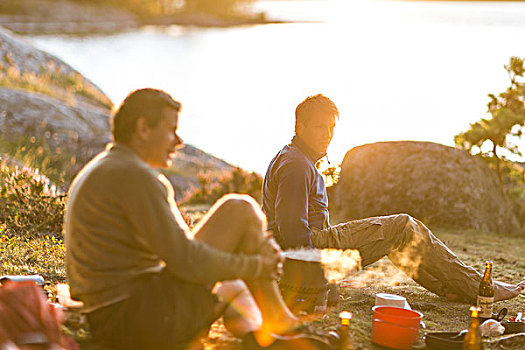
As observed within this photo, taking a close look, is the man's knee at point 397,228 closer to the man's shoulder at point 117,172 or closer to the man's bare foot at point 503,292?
the man's bare foot at point 503,292

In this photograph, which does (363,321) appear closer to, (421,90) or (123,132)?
(123,132)

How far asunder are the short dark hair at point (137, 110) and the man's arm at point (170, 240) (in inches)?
12.4

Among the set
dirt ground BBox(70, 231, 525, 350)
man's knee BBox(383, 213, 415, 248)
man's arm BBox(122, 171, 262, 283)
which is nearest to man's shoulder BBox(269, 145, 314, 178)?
man's knee BBox(383, 213, 415, 248)

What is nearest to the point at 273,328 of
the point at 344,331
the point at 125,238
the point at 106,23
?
the point at 344,331

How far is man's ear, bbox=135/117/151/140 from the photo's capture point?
362cm

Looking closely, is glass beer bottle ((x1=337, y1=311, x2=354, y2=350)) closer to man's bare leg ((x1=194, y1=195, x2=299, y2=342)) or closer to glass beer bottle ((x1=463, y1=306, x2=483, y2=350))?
man's bare leg ((x1=194, y1=195, x2=299, y2=342))

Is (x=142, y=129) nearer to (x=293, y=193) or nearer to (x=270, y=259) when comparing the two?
(x=270, y=259)

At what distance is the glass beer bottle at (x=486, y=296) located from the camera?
5.58 meters

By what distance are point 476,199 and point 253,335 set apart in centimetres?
802

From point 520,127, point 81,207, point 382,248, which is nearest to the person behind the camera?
point 81,207

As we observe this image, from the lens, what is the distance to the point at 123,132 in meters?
3.64

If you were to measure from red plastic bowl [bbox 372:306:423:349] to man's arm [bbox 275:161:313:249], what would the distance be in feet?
2.57

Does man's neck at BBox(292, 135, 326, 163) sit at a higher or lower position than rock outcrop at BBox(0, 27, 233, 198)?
higher

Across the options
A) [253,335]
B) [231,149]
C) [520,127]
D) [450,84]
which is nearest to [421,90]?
[450,84]
